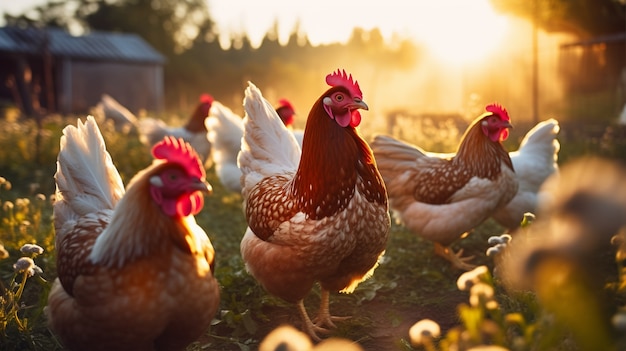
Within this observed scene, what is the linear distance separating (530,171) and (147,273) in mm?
4500

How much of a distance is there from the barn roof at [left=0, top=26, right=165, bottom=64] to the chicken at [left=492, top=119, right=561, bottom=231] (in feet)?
77.2

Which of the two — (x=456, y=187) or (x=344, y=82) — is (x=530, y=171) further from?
(x=344, y=82)

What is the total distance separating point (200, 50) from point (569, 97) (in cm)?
3441

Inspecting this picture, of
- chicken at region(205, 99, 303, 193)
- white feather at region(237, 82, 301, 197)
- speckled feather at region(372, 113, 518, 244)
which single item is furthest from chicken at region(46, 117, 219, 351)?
chicken at region(205, 99, 303, 193)

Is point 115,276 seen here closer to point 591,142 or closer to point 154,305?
point 154,305

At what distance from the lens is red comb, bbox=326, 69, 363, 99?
373 centimetres

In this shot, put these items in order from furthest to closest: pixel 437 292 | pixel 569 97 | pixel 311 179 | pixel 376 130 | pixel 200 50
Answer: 1. pixel 200 50
2. pixel 569 97
3. pixel 376 130
4. pixel 437 292
5. pixel 311 179

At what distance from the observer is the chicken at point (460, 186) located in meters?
5.22

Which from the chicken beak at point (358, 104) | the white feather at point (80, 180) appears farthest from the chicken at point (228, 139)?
the white feather at point (80, 180)

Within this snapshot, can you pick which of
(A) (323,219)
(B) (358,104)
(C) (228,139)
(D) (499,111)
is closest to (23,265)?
(A) (323,219)

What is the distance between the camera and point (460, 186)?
5324 mm

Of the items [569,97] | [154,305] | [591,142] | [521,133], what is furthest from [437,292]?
[569,97]

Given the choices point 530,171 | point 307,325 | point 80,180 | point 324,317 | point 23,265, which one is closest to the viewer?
point 23,265

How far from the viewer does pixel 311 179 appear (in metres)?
3.71
